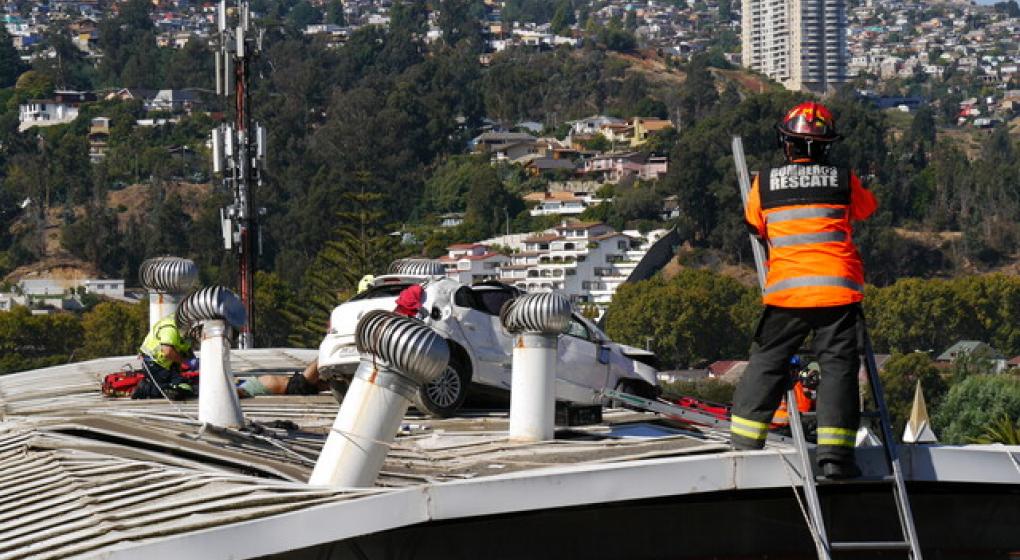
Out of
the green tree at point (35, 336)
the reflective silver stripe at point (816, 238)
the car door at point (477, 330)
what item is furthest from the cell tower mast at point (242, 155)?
the green tree at point (35, 336)

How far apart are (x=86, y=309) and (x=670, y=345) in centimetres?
3487

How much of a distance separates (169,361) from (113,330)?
80.6m

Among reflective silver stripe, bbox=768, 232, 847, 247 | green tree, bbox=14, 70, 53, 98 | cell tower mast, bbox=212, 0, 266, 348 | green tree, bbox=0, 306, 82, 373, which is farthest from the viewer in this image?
green tree, bbox=14, 70, 53, 98

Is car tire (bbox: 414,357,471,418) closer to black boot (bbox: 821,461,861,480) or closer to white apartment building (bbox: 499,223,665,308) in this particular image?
black boot (bbox: 821,461,861,480)

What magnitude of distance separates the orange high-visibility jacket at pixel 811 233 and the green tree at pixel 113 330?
277 ft

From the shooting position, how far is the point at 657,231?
5236 inches

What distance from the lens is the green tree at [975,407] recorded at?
5969 centimetres

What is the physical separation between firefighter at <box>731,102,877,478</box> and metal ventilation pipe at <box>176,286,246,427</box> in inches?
133

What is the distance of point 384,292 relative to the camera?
50.0 ft

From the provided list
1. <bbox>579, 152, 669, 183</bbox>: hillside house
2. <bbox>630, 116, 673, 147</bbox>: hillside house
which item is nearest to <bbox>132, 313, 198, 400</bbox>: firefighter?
<bbox>579, 152, 669, 183</bbox>: hillside house

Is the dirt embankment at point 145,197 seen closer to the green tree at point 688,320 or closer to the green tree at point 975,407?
the green tree at point 688,320

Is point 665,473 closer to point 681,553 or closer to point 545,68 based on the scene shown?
point 681,553

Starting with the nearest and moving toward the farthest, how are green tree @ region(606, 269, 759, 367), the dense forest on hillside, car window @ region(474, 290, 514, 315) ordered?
car window @ region(474, 290, 514, 315) → green tree @ region(606, 269, 759, 367) → the dense forest on hillside

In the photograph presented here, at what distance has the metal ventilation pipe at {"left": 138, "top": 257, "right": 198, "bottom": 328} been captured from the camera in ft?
51.1
